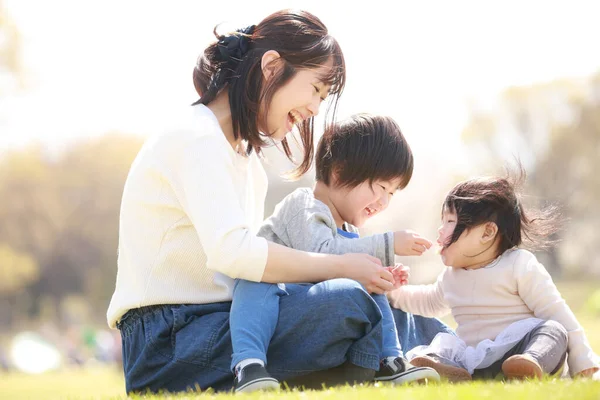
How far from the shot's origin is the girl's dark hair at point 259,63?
2912mm

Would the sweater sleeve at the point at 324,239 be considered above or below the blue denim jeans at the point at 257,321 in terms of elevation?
above

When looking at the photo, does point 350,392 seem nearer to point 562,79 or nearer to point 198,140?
point 198,140

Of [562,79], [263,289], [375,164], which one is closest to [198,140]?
[263,289]

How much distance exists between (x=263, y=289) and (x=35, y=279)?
26.1 m

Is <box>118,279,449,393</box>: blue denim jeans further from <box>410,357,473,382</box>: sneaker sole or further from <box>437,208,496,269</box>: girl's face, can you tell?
<box>437,208,496,269</box>: girl's face

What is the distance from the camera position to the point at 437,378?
260 centimetres

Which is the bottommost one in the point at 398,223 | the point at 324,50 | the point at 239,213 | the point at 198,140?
the point at 398,223

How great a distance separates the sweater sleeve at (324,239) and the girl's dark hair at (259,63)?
1.05 feet

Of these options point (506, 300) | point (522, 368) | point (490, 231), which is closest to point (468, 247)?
point (490, 231)

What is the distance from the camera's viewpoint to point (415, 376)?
2555 millimetres

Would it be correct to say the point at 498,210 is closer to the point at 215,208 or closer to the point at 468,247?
the point at 468,247

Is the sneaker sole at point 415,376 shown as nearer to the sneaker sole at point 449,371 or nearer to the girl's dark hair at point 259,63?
the sneaker sole at point 449,371

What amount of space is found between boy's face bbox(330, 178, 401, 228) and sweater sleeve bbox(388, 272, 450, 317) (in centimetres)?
35

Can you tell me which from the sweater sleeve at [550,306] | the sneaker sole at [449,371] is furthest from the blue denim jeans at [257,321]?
the sweater sleeve at [550,306]
